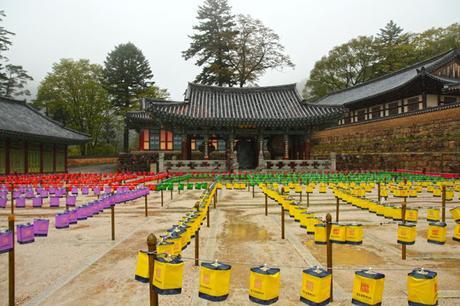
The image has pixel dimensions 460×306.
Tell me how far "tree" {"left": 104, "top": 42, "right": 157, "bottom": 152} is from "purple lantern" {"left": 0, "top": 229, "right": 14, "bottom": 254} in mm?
38528

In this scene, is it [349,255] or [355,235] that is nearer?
[355,235]

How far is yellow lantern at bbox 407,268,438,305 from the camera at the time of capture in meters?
2.75

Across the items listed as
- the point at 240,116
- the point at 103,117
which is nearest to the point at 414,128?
the point at 240,116

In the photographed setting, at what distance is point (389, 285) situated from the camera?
3.92 m

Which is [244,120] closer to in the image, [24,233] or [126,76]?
[24,233]

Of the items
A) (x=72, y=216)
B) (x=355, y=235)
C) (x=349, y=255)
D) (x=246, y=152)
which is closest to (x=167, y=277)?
(x=355, y=235)

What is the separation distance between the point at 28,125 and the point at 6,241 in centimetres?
2550

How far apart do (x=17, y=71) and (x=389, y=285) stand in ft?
170

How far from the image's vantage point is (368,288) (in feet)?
9.42

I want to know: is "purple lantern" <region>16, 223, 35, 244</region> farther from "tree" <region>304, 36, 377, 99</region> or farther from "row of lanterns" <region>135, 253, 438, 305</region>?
"tree" <region>304, 36, 377, 99</region>

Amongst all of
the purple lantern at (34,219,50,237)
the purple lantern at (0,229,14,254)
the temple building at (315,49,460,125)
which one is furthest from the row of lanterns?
the temple building at (315,49,460,125)

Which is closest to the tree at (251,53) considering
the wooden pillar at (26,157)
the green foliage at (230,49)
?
the green foliage at (230,49)

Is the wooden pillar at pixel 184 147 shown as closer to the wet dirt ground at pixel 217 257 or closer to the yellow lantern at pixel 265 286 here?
the wet dirt ground at pixel 217 257

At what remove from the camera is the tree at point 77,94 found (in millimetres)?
38781
